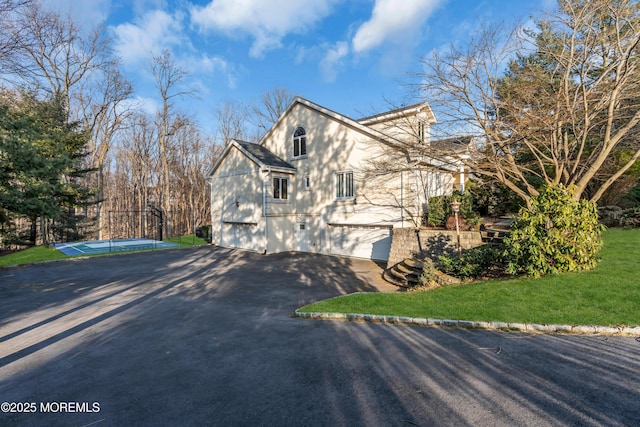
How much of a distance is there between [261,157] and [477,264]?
14134 mm

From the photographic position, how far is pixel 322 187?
17984mm

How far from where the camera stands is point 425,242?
12.8 m

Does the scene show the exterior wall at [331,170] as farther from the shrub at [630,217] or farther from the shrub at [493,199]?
the shrub at [630,217]

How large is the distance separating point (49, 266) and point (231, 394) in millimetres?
15885

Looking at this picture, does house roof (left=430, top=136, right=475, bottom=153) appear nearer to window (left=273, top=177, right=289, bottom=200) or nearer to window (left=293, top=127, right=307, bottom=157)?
window (left=293, top=127, right=307, bottom=157)

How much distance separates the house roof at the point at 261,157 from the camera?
18.3 meters

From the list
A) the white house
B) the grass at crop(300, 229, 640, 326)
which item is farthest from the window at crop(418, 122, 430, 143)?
the grass at crop(300, 229, 640, 326)

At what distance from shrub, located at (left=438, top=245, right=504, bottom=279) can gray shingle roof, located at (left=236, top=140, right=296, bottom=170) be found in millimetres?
12024

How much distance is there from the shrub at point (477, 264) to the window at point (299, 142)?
11.8 m

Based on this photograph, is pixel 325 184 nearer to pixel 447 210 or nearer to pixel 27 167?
pixel 447 210

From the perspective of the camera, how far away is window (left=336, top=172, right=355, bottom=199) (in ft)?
54.9

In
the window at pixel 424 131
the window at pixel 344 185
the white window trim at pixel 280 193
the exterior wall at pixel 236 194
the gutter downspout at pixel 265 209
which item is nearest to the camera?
the window at pixel 424 131

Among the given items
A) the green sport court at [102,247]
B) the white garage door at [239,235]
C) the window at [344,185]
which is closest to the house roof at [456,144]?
the window at [344,185]

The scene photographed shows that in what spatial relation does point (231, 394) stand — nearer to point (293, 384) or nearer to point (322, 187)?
point (293, 384)
